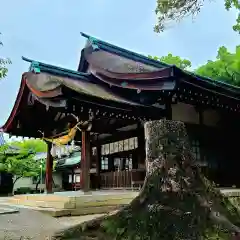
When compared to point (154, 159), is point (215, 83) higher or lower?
higher

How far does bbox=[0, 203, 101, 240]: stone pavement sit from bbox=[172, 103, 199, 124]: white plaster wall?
19.4ft

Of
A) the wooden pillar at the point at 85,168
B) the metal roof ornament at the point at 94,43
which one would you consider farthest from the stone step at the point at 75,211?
the metal roof ornament at the point at 94,43

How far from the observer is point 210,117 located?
13445 mm

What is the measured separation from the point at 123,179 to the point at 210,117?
451 cm

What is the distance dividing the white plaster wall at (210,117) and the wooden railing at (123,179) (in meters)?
3.57

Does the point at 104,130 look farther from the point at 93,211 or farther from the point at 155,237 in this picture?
the point at 155,237

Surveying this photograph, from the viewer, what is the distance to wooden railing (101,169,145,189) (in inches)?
477

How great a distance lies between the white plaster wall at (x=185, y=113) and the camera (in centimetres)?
1243

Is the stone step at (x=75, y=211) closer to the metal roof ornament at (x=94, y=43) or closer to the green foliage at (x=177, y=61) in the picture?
the metal roof ornament at (x=94, y=43)

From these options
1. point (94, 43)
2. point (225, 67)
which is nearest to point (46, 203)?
point (94, 43)

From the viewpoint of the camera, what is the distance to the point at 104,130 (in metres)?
13.0

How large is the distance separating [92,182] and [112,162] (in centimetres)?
134

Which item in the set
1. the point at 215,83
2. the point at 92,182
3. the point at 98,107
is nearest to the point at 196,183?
the point at 98,107

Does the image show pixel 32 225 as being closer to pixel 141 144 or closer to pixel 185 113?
pixel 141 144
